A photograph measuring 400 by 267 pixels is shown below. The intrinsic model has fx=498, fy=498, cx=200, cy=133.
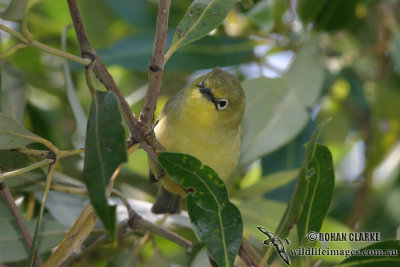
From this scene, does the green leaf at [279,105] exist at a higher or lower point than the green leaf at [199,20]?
lower

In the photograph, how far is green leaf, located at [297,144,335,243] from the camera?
197cm

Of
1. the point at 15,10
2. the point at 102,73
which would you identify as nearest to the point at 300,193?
the point at 102,73

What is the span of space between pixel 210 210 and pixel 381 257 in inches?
27.0

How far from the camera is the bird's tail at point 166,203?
10.5 feet

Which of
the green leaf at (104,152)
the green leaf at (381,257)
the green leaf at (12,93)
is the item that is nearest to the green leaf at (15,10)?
the green leaf at (104,152)

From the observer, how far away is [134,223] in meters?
2.38

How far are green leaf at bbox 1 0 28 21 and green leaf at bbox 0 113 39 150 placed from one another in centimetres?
42

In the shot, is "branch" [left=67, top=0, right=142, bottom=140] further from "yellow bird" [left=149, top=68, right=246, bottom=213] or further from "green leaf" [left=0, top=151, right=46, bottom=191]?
"yellow bird" [left=149, top=68, right=246, bottom=213]

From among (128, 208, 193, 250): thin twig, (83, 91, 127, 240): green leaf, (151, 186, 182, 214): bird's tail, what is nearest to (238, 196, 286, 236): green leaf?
(151, 186, 182, 214): bird's tail

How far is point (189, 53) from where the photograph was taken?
3484 mm

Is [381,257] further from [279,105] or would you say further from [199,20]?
[279,105]

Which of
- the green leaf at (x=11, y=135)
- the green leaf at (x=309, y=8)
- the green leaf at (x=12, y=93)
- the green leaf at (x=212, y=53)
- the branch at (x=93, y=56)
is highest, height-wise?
the green leaf at (x=309, y=8)

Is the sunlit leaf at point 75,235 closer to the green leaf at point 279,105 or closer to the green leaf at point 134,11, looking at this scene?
the green leaf at point 279,105

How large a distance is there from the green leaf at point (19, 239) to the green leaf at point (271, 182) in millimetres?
1201
